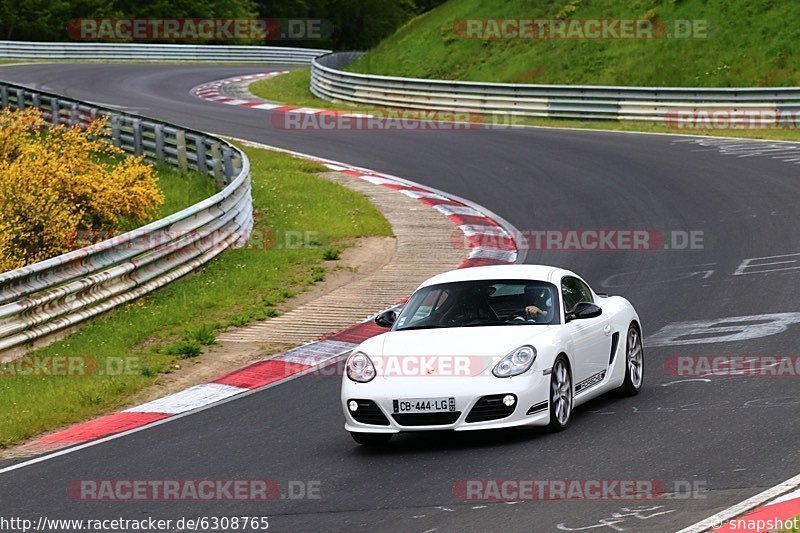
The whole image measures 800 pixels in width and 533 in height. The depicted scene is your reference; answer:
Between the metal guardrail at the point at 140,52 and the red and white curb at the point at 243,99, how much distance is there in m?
9.70

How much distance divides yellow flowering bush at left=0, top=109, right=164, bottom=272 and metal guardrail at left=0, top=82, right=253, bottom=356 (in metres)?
1.43

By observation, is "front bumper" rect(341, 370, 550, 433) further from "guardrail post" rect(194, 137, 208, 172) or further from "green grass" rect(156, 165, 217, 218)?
"guardrail post" rect(194, 137, 208, 172)

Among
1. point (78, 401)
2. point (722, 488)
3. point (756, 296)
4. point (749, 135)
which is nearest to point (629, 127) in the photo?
point (749, 135)

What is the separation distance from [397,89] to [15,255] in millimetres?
21573

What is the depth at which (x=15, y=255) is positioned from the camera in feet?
56.2

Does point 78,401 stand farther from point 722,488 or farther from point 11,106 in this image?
point 11,106

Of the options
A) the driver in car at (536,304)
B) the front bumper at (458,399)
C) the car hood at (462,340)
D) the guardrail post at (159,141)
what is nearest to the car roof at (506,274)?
the driver in car at (536,304)

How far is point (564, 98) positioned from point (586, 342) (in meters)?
24.4

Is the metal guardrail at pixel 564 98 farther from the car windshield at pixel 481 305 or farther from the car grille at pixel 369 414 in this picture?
the car grille at pixel 369 414

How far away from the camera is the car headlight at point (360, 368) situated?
10.1 m

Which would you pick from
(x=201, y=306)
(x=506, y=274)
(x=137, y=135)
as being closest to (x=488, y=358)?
(x=506, y=274)

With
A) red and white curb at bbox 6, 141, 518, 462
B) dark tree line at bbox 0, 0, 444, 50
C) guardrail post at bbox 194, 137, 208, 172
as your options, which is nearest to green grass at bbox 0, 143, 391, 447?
red and white curb at bbox 6, 141, 518, 462

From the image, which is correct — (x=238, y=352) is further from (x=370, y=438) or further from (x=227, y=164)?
(x=227, y=164)

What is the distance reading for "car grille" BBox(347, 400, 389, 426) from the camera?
9.93 metres
